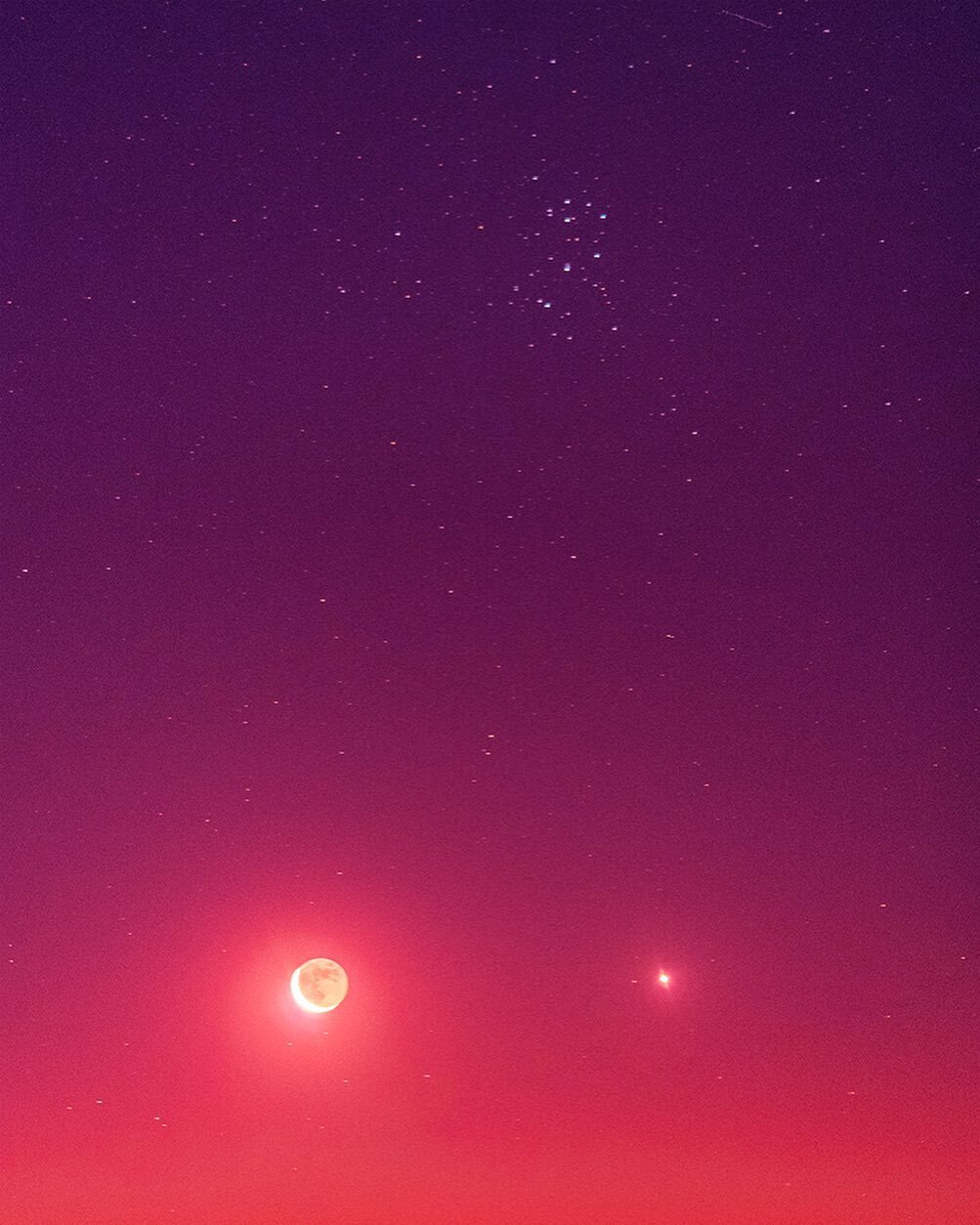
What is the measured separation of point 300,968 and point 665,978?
726mm

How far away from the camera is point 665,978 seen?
3.65 m

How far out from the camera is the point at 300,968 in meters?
3.66
